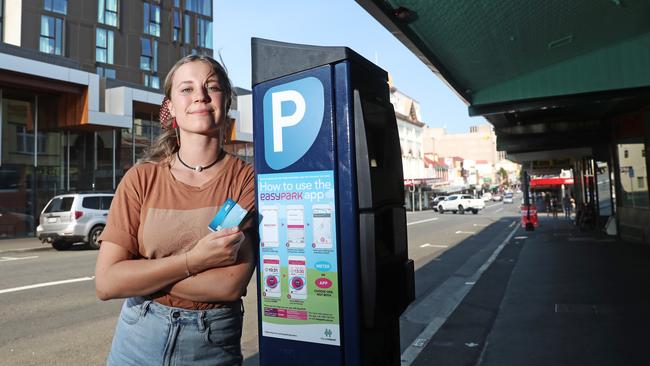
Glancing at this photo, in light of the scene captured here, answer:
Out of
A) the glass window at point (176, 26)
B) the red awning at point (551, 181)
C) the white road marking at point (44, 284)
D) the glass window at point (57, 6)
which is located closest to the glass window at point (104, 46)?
the glass window at point (57, 6)

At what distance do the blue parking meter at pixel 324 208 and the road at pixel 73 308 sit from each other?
107 inches

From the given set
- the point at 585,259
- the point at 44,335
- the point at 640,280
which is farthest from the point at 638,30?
the point at 44,335

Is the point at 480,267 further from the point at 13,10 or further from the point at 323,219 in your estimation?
the point at 13,10

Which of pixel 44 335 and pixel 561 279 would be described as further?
pixel 561 279

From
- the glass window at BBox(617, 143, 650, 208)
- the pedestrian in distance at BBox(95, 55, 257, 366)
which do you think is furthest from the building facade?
the pedestrian in distance at BBox(95, 55, 257, 366)

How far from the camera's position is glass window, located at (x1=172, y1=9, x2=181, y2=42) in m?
34.0

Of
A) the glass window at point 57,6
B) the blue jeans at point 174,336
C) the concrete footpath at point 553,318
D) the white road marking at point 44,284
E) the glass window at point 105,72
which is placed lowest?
the concrete footpath at point 553,318

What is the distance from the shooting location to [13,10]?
2625 centimetres

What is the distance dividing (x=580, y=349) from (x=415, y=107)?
2766 inches

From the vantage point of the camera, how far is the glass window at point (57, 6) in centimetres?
2681

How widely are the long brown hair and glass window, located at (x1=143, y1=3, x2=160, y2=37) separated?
34114mm

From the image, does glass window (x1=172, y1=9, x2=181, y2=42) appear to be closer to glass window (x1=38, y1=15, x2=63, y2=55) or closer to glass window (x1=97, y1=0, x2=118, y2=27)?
glass window (x1=97, y1=0, x2=118, y2=27)

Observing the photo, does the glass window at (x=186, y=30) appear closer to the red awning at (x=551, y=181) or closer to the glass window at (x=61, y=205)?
the glass window at (x=61, y=205)

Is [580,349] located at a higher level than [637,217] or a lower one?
lower
